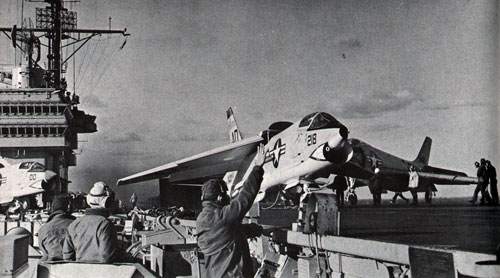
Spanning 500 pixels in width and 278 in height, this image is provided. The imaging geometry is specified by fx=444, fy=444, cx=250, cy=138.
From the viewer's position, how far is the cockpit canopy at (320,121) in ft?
25.4

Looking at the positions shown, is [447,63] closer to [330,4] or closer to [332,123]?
[330,4]

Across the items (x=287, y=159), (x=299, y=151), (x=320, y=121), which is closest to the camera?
(x=320, y=121)

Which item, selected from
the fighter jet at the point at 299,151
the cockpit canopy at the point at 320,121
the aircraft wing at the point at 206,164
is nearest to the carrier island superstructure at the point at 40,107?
the aircraft wing at the point at 206,164

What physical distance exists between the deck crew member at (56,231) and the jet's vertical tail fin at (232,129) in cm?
1166

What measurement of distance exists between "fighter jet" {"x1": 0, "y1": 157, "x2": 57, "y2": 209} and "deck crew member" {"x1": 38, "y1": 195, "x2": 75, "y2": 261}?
1623 centimetres

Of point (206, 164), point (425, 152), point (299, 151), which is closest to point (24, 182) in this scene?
point (206, 164)

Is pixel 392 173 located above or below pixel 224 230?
above

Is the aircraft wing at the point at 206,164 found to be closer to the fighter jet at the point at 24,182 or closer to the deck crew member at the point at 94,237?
the deck crew member at the point at 94,237

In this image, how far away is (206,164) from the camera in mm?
12531

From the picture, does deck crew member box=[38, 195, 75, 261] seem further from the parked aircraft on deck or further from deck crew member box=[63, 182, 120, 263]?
the parked aircraft on deck

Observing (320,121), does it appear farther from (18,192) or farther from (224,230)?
(18,192)

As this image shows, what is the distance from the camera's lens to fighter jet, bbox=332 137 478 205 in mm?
14648

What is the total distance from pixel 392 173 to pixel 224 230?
16001mm

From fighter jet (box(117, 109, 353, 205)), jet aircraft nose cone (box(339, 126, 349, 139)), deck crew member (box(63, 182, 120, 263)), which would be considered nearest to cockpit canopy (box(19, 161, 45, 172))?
fighter jet (box(117, 109, 353, 205))
